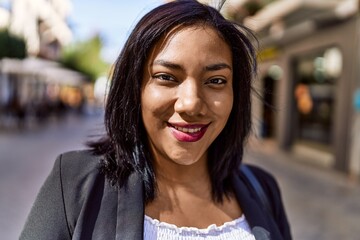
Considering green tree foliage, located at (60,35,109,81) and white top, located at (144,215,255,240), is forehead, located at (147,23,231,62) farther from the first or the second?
green tree foliage, located at (60,35,109,81)

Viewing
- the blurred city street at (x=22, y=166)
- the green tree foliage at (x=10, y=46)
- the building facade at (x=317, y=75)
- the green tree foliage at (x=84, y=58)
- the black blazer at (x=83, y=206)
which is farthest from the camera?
the green tree foliage at (x=84, y=58)

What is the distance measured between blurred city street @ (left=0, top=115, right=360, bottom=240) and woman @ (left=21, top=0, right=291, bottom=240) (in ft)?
1.08

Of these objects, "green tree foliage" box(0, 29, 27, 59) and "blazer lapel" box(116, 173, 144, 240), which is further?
"green tree foliage" box(0, 29, 27, 59)

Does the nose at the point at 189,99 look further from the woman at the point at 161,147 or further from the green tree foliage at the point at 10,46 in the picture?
the green tree foliage at the point at 10,46

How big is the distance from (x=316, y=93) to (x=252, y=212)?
426 inches

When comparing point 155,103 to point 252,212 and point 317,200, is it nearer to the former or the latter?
point 252,212

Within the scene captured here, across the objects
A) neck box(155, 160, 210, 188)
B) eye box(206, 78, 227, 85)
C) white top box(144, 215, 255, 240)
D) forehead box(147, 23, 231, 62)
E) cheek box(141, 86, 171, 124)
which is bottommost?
white top box(144, 215, 255, 240)

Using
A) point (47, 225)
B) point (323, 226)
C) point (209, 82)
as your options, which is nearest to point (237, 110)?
point (209, 82)

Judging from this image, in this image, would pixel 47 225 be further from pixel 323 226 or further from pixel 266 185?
pixel 323 226

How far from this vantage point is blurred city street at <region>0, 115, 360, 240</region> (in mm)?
5234

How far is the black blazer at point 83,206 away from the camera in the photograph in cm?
111

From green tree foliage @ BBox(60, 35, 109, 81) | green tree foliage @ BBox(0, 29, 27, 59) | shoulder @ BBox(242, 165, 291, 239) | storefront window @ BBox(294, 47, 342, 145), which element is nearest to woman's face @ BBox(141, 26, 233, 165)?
shoulder @ BBox(242, 165, 291, 239)

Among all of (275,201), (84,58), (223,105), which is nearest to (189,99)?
(223,105)

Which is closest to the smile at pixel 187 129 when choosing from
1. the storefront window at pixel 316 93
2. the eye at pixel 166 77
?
the eye at pixel 166 77
